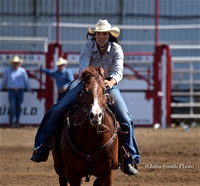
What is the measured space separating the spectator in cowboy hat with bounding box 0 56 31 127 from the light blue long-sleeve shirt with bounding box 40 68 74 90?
670mm

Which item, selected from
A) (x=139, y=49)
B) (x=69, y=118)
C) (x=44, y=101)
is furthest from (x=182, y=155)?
(x=139, y=49)

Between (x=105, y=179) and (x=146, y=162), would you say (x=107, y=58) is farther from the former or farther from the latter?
(x=146, y=162)

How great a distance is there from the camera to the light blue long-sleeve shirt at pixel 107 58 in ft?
18.7

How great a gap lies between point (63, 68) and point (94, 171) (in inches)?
320

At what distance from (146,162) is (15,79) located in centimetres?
607

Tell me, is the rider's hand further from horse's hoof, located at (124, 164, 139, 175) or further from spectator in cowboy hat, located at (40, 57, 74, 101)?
spectator in cowboy hat, located at (40, 57, 74, 101)

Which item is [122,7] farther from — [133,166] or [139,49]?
[133,166]

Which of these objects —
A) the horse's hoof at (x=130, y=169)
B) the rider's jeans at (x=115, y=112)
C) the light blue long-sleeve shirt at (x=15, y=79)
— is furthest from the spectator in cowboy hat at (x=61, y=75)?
the horse's hoof at (x=130, y=169)

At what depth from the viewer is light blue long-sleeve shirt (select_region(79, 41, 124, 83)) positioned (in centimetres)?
570

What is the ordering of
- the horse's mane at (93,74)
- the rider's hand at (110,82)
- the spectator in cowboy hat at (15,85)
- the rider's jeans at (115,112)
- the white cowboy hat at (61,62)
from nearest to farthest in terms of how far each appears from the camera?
the horse's mane at (93,74)
the rider's hand at (110,82)
the rider's jeans at (115,112)
the white cowboy hat at (61,62)
the spectator in cowboy hat at (15,85)

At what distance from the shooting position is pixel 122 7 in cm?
2044

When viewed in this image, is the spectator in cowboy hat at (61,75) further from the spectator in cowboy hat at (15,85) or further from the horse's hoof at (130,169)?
the horse's hoof at (130,169)

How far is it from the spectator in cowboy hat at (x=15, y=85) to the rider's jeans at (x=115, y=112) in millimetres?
7739

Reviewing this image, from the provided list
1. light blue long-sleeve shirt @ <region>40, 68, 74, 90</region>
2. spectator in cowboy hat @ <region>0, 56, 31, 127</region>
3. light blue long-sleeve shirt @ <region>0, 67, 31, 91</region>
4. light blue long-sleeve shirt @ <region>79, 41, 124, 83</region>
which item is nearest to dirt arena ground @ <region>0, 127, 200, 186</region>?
spectator in cowboy hat @ <region>0, 56, 31, 127</region>
